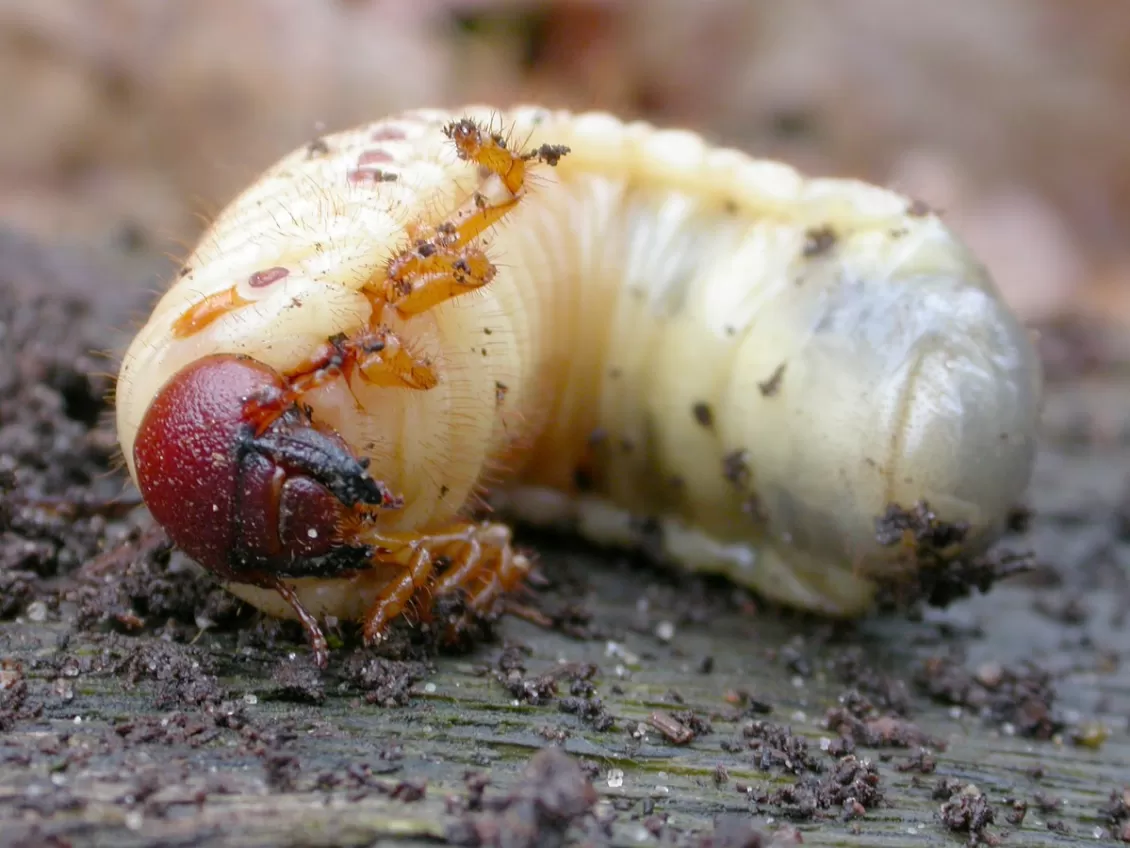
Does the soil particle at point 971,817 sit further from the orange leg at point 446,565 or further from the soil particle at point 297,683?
the soil particle at point 297,683

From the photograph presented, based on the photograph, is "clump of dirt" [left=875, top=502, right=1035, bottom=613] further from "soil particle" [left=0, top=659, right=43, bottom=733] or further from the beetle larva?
"soil particle" [left=0, top=659, right=43, bottom=733]

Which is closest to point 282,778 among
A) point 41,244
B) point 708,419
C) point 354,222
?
point 354,222

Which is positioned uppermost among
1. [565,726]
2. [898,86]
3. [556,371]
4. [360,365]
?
[898,86]

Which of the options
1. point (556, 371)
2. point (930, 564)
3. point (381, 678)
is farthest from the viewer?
point (556, 371)

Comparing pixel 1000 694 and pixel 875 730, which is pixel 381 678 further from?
pixel 1000 694

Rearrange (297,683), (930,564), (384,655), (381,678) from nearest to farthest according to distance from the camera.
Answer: (297,683), (381,678), (384,655), (930,564)

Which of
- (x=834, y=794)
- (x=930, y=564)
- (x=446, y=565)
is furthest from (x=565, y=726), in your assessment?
(x=930, y=564)

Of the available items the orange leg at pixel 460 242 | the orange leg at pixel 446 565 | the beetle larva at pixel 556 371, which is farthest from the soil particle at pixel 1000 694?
the orange leg at pixel 460 242
